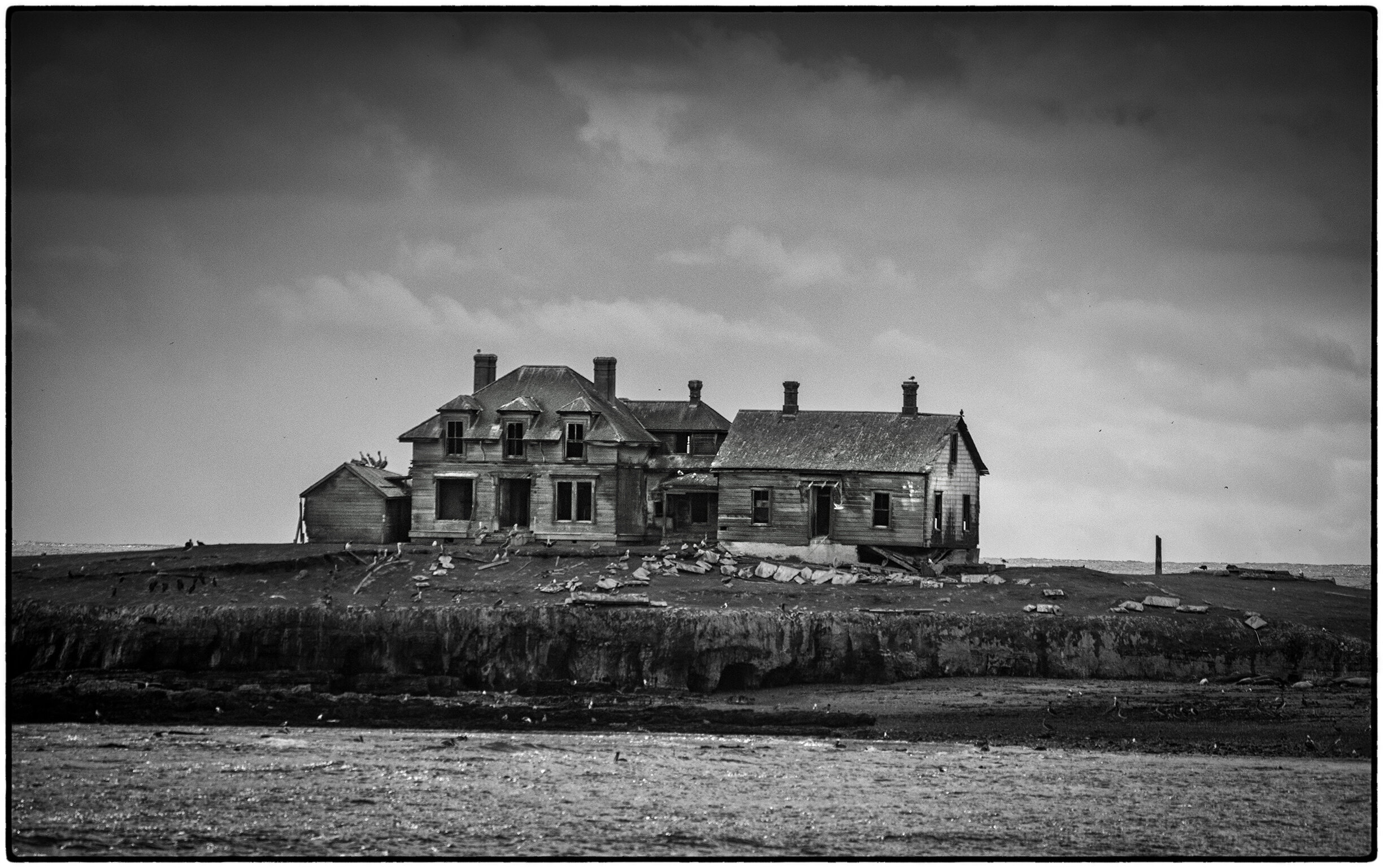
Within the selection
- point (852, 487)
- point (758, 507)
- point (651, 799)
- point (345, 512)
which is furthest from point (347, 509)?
point (651, 799)

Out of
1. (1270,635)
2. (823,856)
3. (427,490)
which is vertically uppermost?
(427,490)

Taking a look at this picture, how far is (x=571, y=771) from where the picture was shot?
35875mm

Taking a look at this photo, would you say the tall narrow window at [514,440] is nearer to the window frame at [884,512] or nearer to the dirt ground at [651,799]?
the window frame at [884,512]

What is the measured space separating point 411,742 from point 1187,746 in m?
16.2

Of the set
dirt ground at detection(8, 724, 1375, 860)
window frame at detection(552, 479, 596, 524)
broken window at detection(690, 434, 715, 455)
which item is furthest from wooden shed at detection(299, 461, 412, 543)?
dirt ground at detection(8, 724, 1375, 860)

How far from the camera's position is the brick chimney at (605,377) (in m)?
58.9

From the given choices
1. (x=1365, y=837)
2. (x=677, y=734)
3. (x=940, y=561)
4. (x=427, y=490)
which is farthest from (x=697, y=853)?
(x=427, y=490)

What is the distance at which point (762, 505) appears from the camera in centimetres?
5394

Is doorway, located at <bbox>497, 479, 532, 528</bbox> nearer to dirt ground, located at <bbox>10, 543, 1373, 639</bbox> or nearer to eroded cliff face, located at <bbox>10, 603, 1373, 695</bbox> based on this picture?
dirt ground, located at <bbox>10, 543, 1373, 639</bbox>

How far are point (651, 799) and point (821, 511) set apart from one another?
69.4 feet

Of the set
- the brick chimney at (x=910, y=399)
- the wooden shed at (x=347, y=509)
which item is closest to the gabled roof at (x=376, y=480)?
the wooden shed at (x=347, y=509)

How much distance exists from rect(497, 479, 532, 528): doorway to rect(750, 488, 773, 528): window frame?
702 cm

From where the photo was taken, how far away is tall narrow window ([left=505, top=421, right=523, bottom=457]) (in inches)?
2212

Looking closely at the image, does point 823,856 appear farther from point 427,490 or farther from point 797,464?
point 427,490
